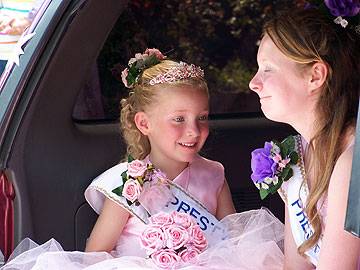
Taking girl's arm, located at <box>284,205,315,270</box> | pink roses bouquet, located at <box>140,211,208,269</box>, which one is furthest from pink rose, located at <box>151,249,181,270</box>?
girl's arm, located at <box>284,205,315,270</box>

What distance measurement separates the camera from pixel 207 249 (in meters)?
2.95

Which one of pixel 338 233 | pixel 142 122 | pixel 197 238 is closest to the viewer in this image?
pixel 338 233

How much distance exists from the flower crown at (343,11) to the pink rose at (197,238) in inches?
30.6

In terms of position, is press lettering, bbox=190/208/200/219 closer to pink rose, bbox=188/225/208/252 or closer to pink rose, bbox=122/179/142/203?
pink rose, bbox=122/179/142/203

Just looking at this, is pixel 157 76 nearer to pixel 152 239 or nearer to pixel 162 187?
pixel 162 187

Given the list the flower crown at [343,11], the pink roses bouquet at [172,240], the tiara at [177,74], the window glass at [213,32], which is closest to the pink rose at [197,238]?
the pink roses bouquet at [172,240]

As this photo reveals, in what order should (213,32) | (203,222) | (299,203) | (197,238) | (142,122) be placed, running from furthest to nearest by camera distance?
(213,32)
(142,122)
(203,222)
(197,238)
(299,203)

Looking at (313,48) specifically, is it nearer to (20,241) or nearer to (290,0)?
(20,241)

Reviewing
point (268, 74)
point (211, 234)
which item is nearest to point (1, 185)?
point (211, 234)

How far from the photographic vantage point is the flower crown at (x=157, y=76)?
3324 millimetres

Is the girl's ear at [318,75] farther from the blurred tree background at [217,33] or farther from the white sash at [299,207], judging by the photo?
the blurred tree background at [217,33]

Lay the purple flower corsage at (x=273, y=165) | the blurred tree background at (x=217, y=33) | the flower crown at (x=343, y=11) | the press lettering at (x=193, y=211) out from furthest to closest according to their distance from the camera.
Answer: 1. the blurred tree background at (x=217, y=33)
2. the press lettering at (x=193, y=211)
3. the purple flower corsage at (x=273, y=165)
4. the flower crown at (x=343, y=11)

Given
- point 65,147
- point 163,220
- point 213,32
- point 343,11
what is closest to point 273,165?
point 163,220

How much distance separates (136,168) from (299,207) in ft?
2.36
